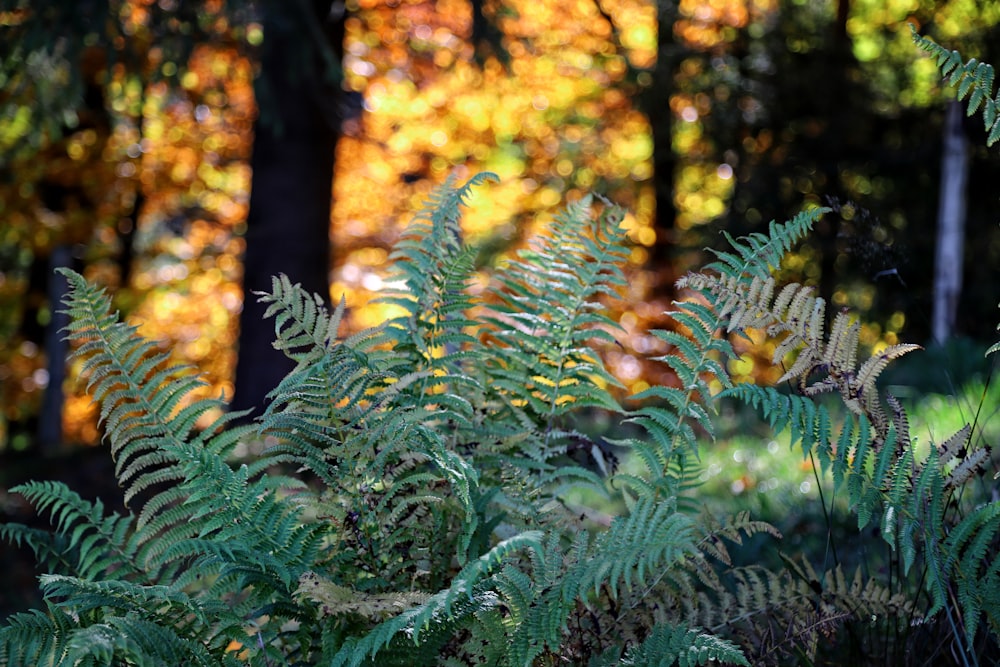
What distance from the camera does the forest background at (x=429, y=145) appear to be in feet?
24.5

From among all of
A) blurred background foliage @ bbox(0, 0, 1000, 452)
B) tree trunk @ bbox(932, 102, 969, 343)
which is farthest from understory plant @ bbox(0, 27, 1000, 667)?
tree trunk @ bbox(932, 102, 969, 343)

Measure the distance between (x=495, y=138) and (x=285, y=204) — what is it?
6.49 meters

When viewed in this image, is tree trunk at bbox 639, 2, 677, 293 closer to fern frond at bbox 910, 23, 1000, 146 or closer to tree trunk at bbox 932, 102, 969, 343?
tree trunk at bbox 932, 102, 969, 343

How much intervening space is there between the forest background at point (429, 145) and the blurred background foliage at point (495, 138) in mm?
41

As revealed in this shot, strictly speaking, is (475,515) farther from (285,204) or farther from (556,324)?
(285,204)

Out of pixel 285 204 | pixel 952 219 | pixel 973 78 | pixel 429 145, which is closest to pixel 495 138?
pixel 429 145

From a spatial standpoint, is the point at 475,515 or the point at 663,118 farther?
the point at 663,118

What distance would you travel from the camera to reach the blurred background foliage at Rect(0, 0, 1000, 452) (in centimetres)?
782

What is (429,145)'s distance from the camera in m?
13.9

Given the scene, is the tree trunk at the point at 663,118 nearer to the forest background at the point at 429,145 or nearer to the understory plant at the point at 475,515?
the forest background at the point at 429,145

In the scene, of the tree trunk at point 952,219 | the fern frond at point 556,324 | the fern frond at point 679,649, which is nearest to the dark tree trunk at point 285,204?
the fern frond at point 556,324

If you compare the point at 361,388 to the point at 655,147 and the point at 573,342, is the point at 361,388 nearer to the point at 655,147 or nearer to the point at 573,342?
the point at 573,342

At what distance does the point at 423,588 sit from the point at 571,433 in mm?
538

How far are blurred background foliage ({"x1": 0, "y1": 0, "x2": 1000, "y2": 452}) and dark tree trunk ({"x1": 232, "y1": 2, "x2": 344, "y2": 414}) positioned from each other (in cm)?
24
